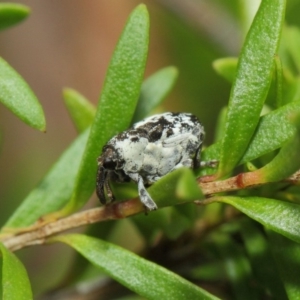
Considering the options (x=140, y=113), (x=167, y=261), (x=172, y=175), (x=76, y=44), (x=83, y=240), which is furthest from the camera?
(x=76, y=44)

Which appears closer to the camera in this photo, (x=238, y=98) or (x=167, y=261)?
(x=238, y=98)

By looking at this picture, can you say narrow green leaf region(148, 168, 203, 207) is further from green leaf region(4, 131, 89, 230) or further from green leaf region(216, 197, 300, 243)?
green leaf region(4, 131, 89, 230)

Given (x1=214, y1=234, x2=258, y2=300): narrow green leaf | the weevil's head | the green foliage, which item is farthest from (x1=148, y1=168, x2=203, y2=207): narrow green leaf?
(x1=214, y1=234, x2=258, y2=300): narrow green leaf

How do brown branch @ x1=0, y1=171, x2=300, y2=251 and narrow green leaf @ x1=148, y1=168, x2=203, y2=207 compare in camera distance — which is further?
brown branch @ x1=0, y1=171, x2=300, y2=251

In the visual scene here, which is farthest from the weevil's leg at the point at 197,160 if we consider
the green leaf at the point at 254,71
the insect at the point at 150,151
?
the green leaf at the point at 254,71

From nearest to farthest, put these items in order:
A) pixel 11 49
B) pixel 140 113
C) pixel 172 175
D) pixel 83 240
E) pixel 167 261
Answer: pixel 172 175, pixel 83 240, pixel 140 113, pixel 167 261, pixel 11 49

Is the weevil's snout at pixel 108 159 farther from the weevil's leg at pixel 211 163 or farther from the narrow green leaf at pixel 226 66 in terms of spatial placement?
the narrow green leaf at pixel 226 66

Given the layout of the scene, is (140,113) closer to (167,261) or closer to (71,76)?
(167,261)

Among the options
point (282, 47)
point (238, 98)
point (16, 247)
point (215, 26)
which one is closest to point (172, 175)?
point (238, 98)
